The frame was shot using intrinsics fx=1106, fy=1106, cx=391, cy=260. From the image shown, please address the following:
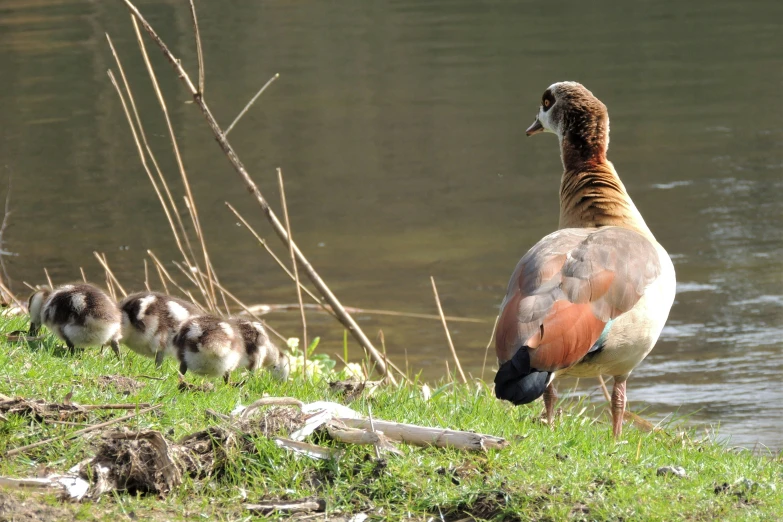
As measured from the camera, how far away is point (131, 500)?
3.97 meters

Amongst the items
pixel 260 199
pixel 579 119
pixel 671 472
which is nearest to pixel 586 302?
pixel 671 472

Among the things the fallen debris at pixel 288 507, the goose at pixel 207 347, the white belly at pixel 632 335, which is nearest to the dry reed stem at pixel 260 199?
the goose at pixel 207 347

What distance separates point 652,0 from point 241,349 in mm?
24180

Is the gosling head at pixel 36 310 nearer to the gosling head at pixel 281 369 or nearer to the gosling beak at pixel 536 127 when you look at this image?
the gosling head at pixel 281 369

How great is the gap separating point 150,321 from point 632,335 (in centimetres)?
283

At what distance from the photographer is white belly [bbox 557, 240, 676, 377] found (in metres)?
5.15

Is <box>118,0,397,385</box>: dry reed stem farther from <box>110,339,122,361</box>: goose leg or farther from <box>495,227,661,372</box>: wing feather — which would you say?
<box>495,227,661,372</box>: wing feather

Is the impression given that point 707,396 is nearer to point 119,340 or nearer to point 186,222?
point 119,340

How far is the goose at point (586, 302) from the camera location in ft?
15.4

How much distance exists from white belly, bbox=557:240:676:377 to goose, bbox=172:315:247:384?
188 centimetres

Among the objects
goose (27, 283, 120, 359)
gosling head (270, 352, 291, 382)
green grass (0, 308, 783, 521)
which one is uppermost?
green grass (0, 308, 783, 521)

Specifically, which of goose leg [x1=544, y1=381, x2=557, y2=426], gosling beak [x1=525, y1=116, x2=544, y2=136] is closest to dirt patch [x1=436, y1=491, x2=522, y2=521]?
goose leg [x1=544, y1=381, x2=557, y2=426]

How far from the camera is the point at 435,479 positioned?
4141 millimetres

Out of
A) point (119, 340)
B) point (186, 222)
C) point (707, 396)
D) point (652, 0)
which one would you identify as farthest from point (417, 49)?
point (119, 340)
